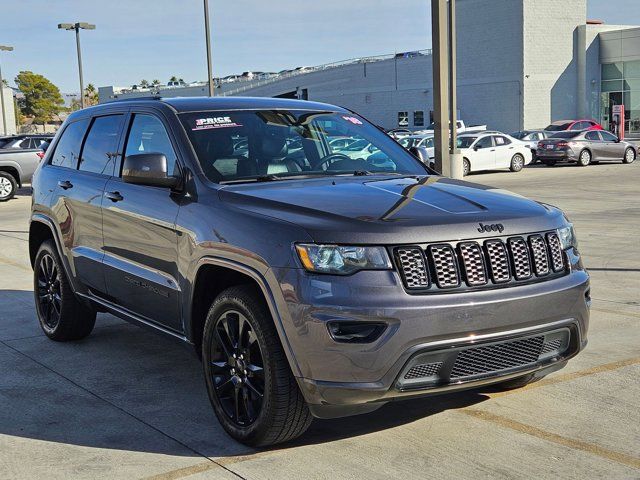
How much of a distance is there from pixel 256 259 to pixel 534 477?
167 centimetres

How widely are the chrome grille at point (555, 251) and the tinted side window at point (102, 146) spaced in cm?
307

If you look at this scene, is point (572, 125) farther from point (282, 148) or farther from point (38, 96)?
point (38, 96)

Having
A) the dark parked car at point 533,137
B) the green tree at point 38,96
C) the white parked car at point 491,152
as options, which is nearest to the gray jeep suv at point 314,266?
the white parked car at point 491,152

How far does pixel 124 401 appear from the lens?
5.39 meters

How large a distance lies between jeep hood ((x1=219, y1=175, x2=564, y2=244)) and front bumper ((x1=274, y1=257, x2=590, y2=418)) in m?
0.23

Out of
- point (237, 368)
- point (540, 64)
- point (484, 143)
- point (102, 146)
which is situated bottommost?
point (237, 368)

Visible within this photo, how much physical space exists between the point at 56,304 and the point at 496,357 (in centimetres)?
402

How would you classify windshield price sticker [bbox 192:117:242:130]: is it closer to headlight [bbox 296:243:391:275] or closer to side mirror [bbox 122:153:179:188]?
side mirror [bbox 122:153:179:188]

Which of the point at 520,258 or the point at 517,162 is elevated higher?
the point at 520,258

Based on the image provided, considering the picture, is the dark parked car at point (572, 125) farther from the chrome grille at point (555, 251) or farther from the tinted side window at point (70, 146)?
the chrome grille at point (555, 251)

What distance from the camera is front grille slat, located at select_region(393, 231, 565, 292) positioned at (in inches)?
159

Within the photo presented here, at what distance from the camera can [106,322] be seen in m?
7.78

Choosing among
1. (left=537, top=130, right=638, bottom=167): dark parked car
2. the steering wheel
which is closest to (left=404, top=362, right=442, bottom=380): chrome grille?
the steering wheel

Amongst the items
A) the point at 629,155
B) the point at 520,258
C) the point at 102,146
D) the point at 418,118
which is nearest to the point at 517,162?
the point at 629,155
